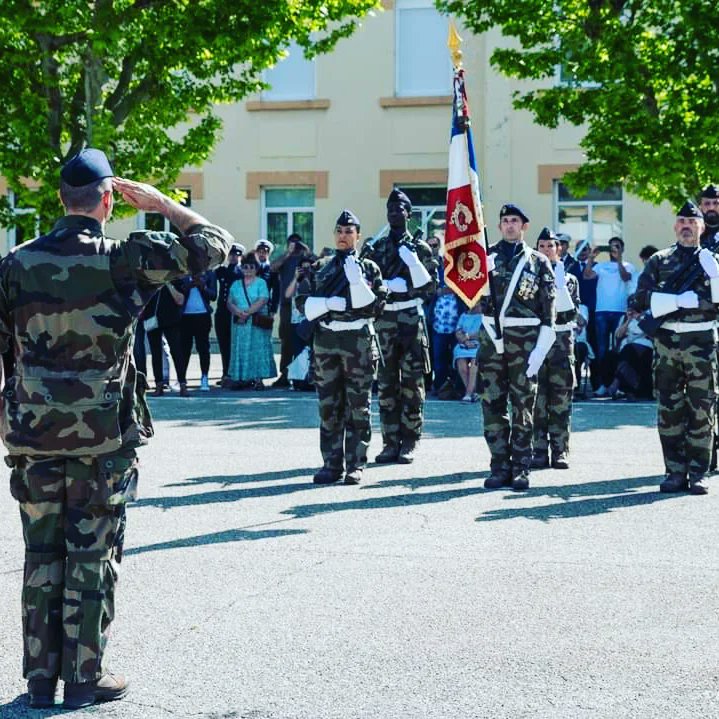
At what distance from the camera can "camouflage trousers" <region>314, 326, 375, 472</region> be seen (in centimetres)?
1110

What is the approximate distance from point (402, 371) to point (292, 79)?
15.7 metres

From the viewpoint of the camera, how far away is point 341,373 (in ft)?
36.8

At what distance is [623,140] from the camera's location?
19953 millimetres

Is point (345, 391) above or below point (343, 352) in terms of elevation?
below

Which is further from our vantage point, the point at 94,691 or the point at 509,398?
the point at 509,398

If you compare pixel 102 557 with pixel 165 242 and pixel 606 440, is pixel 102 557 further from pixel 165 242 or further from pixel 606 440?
pixel 606 440

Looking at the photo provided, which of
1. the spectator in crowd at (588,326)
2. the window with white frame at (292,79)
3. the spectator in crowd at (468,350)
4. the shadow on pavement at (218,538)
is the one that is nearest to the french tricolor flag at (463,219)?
the shadow on pavement at (218,538)

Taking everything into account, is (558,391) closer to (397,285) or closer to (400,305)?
(400,305)

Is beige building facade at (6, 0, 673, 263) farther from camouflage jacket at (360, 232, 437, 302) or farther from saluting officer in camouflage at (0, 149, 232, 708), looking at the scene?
saluting officer in camouflage at (0, 149, 232, 708)

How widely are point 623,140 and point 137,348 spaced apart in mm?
7182

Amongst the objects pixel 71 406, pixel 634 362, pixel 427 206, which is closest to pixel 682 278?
pixel 71 406

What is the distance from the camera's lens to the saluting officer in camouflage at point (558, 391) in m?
12.1

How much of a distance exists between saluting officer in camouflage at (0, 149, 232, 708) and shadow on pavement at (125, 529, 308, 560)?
109 inches

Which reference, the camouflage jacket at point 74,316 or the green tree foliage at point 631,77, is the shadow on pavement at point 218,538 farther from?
the green tree foliage at point 631,77
